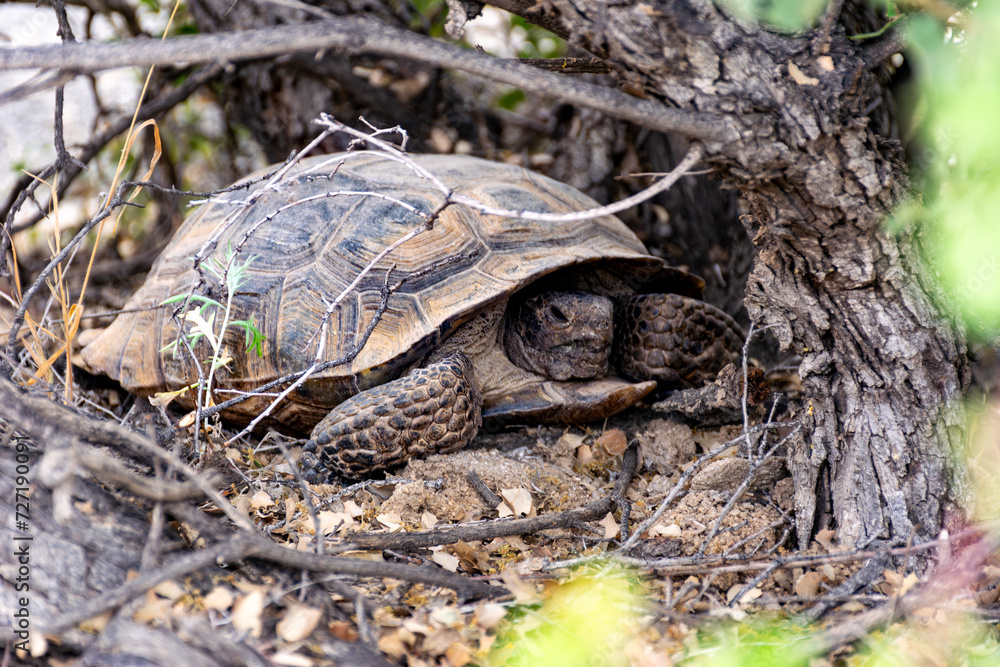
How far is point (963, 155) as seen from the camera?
1.57m

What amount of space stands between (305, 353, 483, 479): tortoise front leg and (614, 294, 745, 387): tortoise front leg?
0.78 meters

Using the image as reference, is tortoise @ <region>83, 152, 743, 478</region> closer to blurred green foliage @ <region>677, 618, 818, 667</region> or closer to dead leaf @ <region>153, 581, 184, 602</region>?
dead leaf @ <region>153, 581, 184, 602</region>

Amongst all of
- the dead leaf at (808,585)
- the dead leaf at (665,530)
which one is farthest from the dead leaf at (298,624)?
the dead leaf at (808,585)

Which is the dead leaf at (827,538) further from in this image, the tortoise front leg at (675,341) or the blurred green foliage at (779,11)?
the blurred green foliage at (779,11)

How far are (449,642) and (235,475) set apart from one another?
3.38 feet

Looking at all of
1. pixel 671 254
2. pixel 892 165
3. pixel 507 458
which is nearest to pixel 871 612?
pixel 892 165

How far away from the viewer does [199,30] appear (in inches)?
166

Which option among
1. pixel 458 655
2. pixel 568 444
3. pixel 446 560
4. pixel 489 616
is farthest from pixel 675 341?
pixel 458 655

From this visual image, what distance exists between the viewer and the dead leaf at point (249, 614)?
131 cm

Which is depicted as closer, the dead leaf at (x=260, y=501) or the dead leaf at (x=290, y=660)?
the dead leaf at (x=290, y=660)

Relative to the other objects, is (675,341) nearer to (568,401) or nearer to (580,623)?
(568,401)

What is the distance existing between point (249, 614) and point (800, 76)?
160 cm

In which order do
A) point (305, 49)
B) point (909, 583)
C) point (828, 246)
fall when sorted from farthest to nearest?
point (828, 246) < point (909, 583) < point (305, 49)

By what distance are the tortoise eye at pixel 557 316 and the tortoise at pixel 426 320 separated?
2 centimetres
